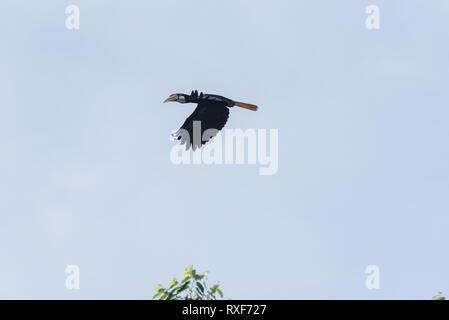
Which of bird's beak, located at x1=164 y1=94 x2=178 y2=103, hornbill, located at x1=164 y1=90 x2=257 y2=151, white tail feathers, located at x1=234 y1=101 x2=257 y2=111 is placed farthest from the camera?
bird's beak, located at x1=164 y1=94 x2=178 y2=103

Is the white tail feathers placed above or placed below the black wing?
above

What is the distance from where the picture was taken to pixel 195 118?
29000mm

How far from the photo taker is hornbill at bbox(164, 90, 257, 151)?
2866 centimetres

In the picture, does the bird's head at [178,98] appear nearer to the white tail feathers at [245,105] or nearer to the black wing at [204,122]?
the black wing at [204,122]

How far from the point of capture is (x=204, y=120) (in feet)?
95.2

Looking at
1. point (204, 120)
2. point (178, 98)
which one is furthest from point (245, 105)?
point (178, 98)

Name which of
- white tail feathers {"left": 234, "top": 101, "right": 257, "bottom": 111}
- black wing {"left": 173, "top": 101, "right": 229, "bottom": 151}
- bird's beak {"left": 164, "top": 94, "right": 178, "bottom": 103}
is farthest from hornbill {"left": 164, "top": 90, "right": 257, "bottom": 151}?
bird's beak {"left": 164, "top": 94, "right": 178, "bottom": 103}

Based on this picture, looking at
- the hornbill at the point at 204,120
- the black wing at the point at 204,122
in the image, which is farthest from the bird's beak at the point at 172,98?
the black wing at the point at 204,122

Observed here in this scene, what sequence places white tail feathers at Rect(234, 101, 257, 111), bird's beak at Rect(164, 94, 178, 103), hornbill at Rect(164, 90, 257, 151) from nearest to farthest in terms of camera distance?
hornbill at Rect(164, 90, 257, 151) → white tail feathers at Rect(234, 101, 257, 111) → bird's beak at Rect(164, 94, 178, 103)

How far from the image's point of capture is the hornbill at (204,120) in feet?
94.0

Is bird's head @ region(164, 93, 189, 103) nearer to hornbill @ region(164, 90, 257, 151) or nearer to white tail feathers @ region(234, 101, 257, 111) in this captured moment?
hornbill @ region(164, 90, 257, 151)
